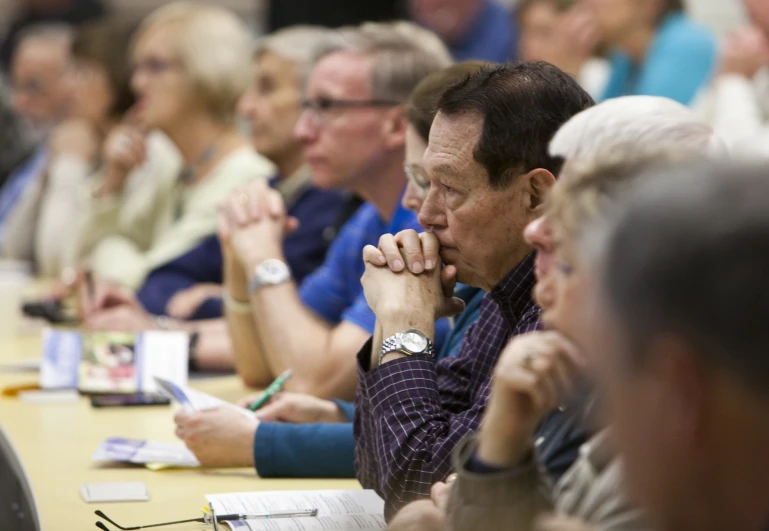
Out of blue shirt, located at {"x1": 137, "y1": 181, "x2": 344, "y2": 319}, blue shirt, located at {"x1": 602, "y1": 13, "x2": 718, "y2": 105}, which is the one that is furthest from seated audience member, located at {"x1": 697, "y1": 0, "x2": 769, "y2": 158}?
blue shirt, located at {"x1": 137, "y1": 181, "x2": 344, "y2": 319}

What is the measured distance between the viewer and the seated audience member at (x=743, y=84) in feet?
10.3

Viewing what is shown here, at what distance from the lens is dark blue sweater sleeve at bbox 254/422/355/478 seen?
6.00 ft

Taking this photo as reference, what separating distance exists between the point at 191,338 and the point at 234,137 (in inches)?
41.4

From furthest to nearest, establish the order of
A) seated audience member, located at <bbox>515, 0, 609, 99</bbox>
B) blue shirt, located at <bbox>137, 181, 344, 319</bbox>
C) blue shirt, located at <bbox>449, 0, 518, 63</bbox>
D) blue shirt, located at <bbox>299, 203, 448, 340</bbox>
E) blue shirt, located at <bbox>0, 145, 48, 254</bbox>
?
blue shirt, located at <bbox>449, 0, 518, 63</bbox>
blue shirt, located at <bbox>0, 145, 48, 254</bbox>
seated audience member, located at <bbox>515, 0, 609, 99</bbox>
blue shirt, located at <bbox>137, 181, 344, 319</bbox>
blue shirt, located at <bbox>299, 203, 448, 340</bbox>

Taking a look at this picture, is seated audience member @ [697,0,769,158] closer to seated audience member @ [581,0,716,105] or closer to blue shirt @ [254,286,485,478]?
seated audience member @ [581,0,716,105]

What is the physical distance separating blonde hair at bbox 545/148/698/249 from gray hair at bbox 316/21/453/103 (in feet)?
4.48

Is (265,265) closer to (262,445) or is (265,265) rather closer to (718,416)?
(262,445)

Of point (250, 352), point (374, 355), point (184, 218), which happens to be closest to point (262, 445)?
point (374, 355)

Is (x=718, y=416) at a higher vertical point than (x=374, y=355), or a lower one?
higher

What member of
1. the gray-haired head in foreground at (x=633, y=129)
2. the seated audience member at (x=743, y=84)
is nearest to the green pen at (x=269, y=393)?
the gray-haired head in foreground at (x=633, y=129)

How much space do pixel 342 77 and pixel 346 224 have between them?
355 millimetres

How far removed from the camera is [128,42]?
4312 mm

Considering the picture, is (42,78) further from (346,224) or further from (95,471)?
(95,471)

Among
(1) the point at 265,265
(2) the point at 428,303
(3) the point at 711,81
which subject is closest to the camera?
(2) the point at 428,303
